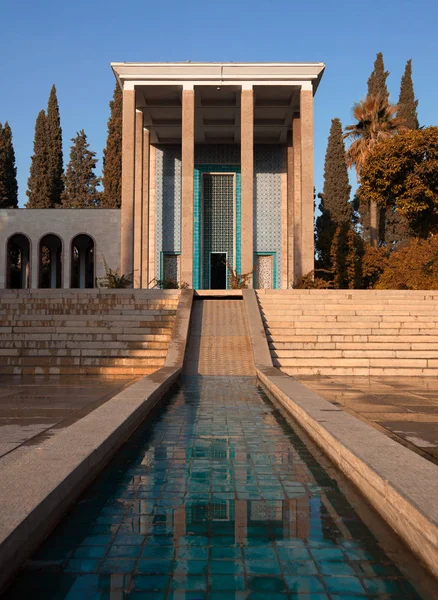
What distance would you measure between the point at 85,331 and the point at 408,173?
48.5ft

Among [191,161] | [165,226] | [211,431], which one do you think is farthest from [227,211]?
[211,431]

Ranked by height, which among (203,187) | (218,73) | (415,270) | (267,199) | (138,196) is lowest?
(415,270)

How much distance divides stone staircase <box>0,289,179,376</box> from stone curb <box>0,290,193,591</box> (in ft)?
18.5

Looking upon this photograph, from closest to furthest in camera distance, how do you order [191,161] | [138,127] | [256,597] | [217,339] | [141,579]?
[256,597] → [141,579] → [217,339] → [191,161] → [138,127]

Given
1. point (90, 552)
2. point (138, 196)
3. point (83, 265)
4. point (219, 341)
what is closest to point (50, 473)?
point (90, 552)

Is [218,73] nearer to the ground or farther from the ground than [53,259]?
farther from the ground

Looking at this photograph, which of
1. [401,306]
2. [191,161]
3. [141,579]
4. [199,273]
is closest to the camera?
[141,579]

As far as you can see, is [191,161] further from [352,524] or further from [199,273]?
[352,524]

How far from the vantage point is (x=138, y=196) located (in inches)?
→ 1000

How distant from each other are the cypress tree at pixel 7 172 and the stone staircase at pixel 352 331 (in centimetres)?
2640

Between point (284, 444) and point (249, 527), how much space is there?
2.05 metres

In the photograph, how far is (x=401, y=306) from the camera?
611 inches

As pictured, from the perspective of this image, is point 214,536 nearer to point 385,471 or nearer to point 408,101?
point 385,471

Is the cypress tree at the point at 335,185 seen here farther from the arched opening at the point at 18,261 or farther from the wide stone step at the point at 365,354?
the wide stone step at the point at 365,354
